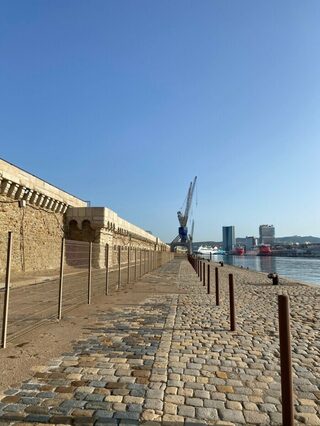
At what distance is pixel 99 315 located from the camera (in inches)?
344

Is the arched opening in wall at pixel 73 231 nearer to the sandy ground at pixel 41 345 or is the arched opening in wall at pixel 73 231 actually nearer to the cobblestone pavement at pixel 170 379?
the sandy ground at pixel 41 345

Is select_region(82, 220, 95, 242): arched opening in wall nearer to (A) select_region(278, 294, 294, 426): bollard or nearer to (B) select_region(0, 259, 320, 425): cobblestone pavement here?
(B) select_region(0, 259, 320, 425): cobblestone pavement

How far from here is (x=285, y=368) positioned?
128 inches

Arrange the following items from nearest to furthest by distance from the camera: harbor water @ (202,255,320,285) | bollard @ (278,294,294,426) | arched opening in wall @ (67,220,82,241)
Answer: bollard @ (278,294,294,426), arched opening in wall @ (67,220,82,241), harbor water @ (202,255,320,285)

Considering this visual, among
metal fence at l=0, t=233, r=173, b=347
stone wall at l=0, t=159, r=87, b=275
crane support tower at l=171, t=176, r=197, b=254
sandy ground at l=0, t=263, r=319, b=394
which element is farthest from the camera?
crane support tower at l=171, t=176, r=197, b=254

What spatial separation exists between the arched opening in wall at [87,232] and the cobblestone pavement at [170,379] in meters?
21.1

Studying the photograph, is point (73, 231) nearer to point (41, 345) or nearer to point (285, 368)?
point (41, 345)

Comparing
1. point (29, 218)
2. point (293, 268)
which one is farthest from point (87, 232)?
point (293, 268)

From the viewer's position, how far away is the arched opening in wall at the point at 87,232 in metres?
28.3

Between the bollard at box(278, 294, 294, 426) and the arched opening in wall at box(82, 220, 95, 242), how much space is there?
2567 centimetres

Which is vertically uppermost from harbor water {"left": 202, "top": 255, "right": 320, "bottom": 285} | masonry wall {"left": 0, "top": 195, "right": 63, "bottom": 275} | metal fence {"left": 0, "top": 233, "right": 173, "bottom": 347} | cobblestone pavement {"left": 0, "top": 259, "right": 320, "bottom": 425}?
masonry wall {"left": 0, "top": 195, "right": 63, "bottom": 275}

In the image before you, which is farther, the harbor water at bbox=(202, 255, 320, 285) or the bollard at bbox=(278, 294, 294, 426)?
the harbor water at bbox=(202, 255, 320, 285)

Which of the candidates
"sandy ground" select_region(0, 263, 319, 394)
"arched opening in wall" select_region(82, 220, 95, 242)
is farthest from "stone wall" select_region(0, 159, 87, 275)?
"sandy ground" select_region(0, 263, 319, 394)

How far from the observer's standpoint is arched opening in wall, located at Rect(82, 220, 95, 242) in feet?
92.9
